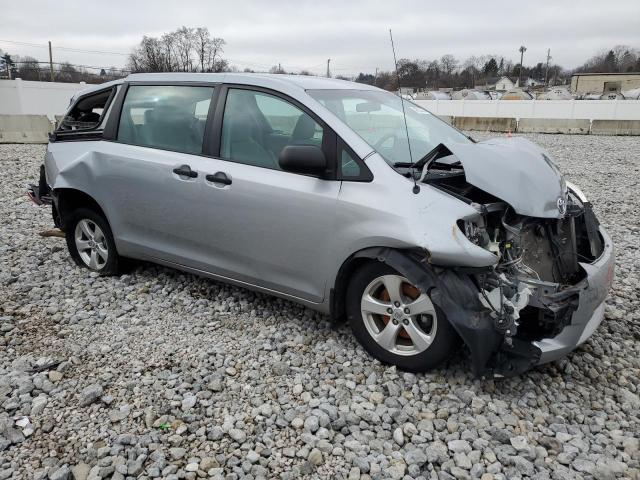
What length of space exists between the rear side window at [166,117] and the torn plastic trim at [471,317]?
1.99 meters

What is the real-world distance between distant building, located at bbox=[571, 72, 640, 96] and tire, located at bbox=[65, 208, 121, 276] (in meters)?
79.2

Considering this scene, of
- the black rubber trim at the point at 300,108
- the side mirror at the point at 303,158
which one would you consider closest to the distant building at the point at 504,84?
the black rubber trim at the point at 300,108

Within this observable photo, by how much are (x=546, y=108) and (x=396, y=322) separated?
27.5 metres

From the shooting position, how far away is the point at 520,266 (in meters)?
3.21

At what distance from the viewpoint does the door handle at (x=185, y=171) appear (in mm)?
3992

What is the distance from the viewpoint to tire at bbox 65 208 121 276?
483 centimetres

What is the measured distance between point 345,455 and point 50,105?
104ft

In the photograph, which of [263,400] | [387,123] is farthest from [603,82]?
[263,400]

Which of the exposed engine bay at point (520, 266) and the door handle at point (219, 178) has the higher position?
the door handle at point (219, 178)

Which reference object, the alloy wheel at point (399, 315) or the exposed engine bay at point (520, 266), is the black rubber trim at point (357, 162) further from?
the alloy wheel at point (399, 315)

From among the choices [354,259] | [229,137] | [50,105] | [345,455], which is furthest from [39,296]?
[50,105]

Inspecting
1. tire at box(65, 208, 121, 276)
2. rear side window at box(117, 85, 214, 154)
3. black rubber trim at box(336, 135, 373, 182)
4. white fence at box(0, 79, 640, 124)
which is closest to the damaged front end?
black rubber trim at box(336, 135, 373, 182)

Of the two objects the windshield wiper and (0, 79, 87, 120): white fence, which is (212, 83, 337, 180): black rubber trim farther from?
(0, 79, 87, 120): white fence

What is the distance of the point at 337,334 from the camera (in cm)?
393
